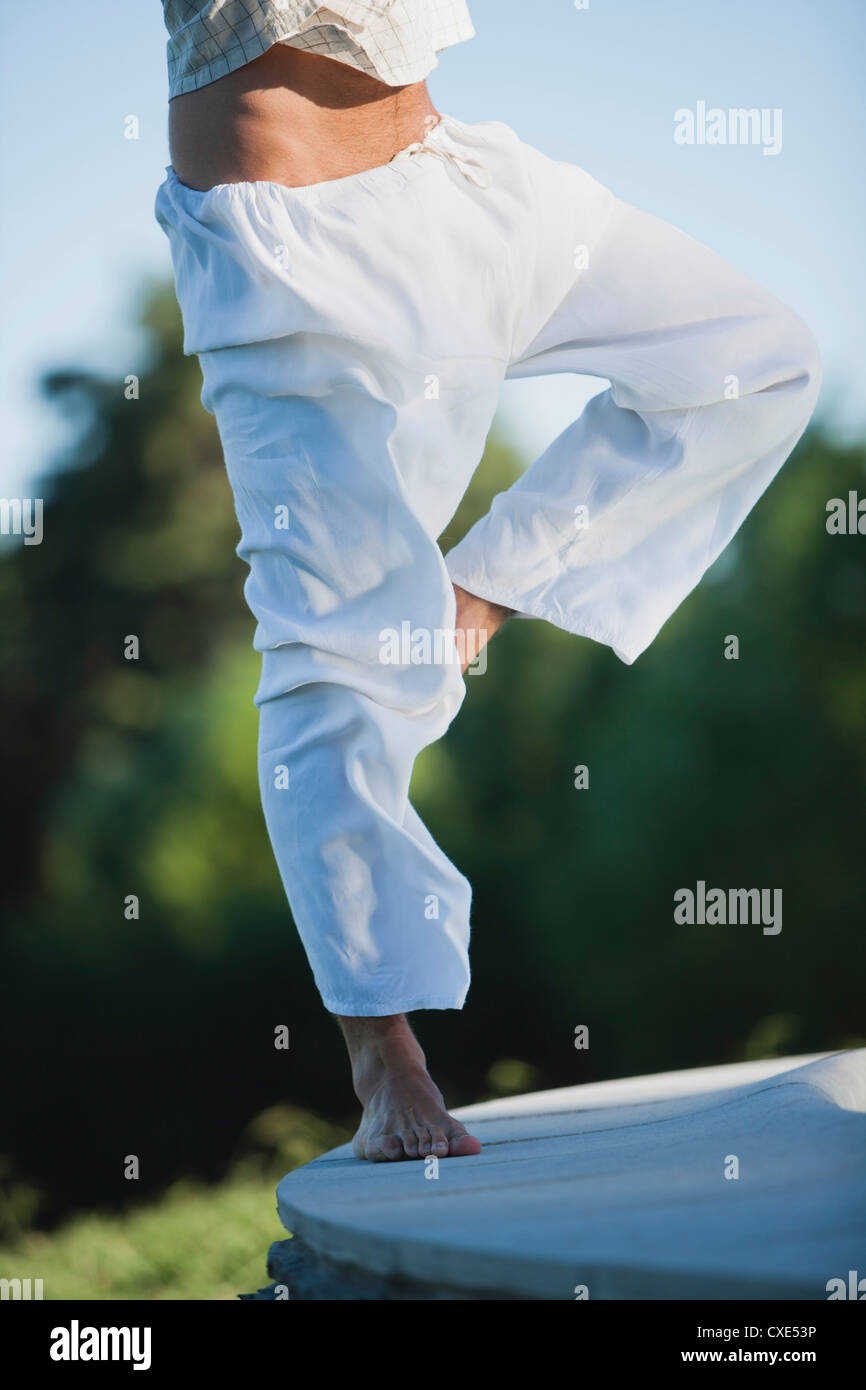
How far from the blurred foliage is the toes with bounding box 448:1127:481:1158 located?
334 cm

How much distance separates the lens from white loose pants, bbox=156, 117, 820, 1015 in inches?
44.3

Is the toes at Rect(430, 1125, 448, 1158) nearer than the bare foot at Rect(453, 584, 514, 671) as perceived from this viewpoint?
Yes

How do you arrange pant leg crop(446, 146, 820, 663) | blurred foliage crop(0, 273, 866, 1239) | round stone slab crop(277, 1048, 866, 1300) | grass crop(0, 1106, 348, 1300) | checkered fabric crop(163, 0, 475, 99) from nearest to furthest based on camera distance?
round stone slab crop(277, 1048, 866, 1300) < checkered fabric crop(163, 0, 475, 99) < pant leg crop(446, 146, 820, 663) < grass crop(0, 1106, 348, 1300) < blurred foliage crop(0, 273, 866, 1239)

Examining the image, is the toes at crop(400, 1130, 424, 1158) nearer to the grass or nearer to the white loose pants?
the white loose pants

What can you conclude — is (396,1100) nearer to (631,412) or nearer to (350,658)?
(350,658)

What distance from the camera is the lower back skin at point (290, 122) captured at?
1.16 meters

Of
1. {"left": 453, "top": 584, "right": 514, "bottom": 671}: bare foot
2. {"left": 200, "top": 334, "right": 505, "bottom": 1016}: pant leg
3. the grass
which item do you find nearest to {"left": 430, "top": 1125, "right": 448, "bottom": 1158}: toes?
{"left": 200, "top": 334, "right": 505, "bottom": 1016}: pant leg

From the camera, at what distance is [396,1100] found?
1146 mm

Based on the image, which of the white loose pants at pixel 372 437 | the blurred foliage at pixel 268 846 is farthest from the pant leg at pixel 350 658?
the blurred foliage at pixel 268 846

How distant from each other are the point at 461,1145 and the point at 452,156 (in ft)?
2.79

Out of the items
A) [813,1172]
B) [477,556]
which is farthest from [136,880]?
[813,1172]

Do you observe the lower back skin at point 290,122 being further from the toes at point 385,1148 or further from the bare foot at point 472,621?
the toes at point 385,1148

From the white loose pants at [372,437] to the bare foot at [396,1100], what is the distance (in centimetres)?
4

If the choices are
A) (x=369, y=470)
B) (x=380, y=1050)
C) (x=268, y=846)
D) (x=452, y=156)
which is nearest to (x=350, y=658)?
(x=369, y=470)
